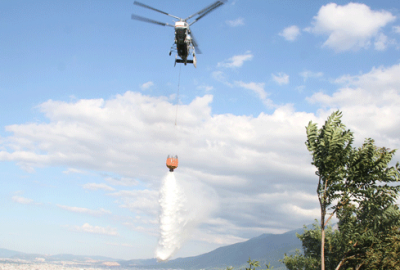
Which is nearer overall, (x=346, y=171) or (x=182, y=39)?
(x=346, y=171)

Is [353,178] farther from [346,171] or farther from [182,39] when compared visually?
[182,39]

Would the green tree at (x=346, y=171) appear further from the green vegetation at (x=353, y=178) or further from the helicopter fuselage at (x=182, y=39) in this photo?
the helicopter fuselage at (x=182, y=39)

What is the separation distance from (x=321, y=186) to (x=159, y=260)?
3395 centimetres

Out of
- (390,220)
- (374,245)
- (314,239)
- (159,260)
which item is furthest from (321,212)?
(314,239)

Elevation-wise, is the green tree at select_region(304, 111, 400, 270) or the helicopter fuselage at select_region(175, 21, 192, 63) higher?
the helicopter fuselage at select_region(175, 21, 192, 63)

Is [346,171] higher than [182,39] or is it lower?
lower

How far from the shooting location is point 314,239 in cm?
5556

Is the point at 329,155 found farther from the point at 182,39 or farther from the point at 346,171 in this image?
the point at 182,39

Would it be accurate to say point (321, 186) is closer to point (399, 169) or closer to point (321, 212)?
point (321, 212)

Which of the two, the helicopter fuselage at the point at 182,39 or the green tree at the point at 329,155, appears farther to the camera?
the helicopter fuselage at the point at 182,39

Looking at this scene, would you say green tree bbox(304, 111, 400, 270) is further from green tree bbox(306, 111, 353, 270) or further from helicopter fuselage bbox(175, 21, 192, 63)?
helicopter fuselage bbox(175, 21, 192, 63)

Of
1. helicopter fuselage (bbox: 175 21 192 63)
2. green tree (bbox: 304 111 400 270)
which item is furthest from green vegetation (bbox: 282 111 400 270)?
helicopter fuselage (bbox: 175 21 192 63)

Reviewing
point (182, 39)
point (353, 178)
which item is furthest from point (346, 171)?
point (182, 39)

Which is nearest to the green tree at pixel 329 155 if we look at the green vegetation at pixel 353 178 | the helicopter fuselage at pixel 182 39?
the green vegetation at pixel 353 178
